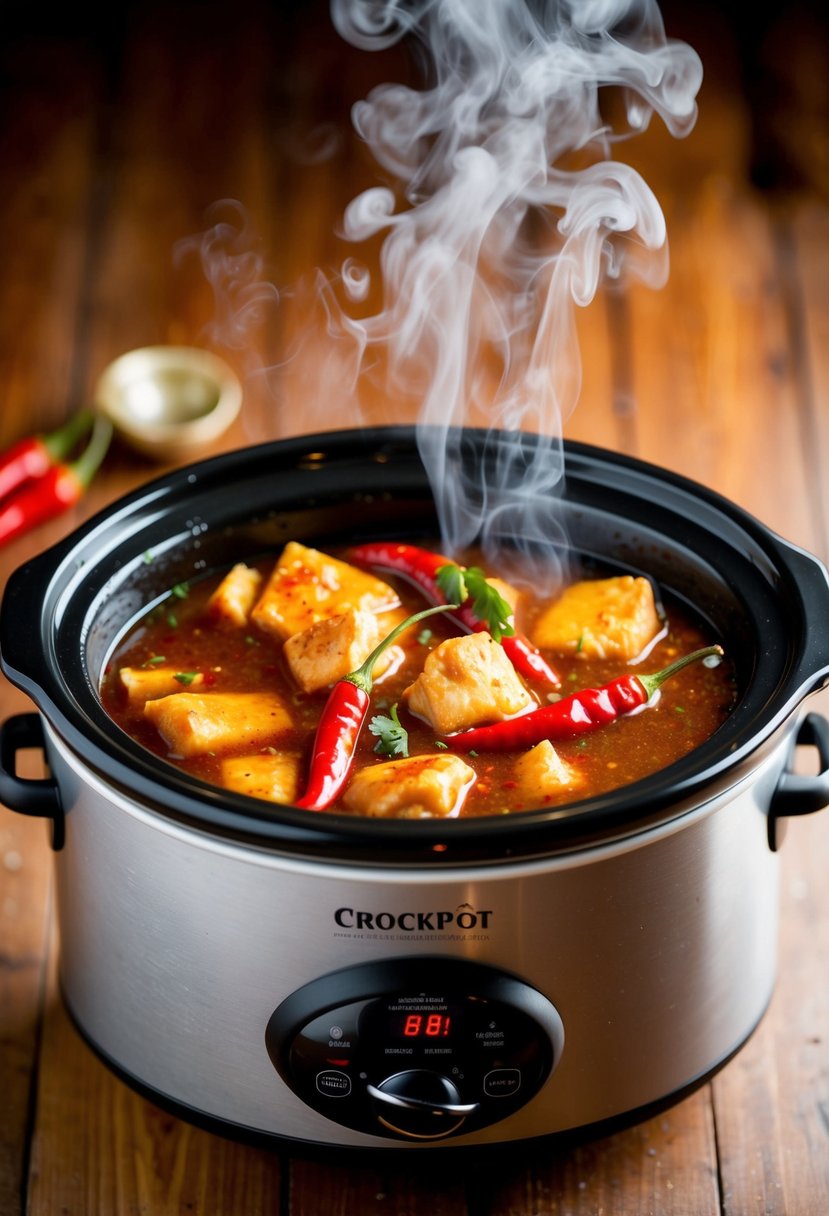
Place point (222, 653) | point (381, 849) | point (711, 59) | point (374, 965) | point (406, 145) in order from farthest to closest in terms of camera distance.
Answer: point (711, 59) → point (406, 145) → point (222, 653) → point (374, 965) → point (381, 849)

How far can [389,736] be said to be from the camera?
2291mm

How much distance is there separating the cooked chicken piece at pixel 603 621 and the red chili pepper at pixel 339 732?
0.80 feet

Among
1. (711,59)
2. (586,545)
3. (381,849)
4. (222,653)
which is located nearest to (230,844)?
(381,849)

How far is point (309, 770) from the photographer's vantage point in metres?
2.25

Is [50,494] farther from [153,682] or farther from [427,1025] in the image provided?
[427,1025]

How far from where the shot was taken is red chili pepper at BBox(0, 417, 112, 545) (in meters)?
3.76

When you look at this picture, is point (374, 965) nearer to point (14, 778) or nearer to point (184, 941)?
point (184, 941)

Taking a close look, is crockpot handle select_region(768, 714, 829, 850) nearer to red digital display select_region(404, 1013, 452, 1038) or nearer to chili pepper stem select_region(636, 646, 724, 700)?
chili pepper stem select_region(636, 646, 724, 700)

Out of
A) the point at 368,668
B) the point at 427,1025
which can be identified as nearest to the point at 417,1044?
the point at 427,1025

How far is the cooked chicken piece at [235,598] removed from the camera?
8.58 feet

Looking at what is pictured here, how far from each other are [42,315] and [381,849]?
2982mm

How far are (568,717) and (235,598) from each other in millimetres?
635

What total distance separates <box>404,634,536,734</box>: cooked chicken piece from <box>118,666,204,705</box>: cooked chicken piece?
36 centimetres

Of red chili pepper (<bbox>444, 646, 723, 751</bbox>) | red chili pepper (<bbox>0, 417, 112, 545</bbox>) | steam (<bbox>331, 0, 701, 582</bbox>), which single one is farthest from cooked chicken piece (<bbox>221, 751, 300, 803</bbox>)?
red chili pepper (<bbox>0, 417, 112, 545</bbox>)
